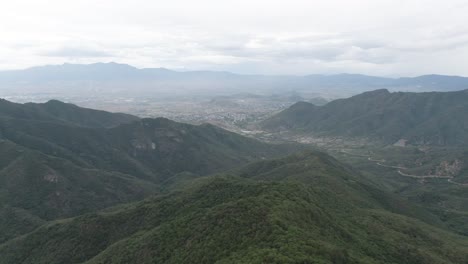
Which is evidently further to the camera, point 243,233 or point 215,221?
point 215,221

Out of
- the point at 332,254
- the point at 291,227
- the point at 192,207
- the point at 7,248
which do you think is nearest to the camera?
the point at 332,254

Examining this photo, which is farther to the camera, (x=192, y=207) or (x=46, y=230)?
(x=46, y=230)

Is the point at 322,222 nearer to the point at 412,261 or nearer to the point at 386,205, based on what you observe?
the point at 412,261

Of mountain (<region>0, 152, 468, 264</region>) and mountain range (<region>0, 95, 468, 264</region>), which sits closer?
mountain (<region>0, 152, 468, 264</region>)

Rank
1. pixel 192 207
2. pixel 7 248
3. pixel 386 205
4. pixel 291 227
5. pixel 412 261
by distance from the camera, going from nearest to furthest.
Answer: pixel 291 227 < pixel 412 261 < pixel 192 207 < pixel 7 248 < pixel 386 205

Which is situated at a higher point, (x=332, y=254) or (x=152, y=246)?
(x=332, y=254)

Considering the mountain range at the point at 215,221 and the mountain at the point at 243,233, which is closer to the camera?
the mountain at the point at 243,233

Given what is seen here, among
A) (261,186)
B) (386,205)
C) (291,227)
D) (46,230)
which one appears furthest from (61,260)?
(386,205)

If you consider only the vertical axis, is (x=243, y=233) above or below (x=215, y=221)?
above
